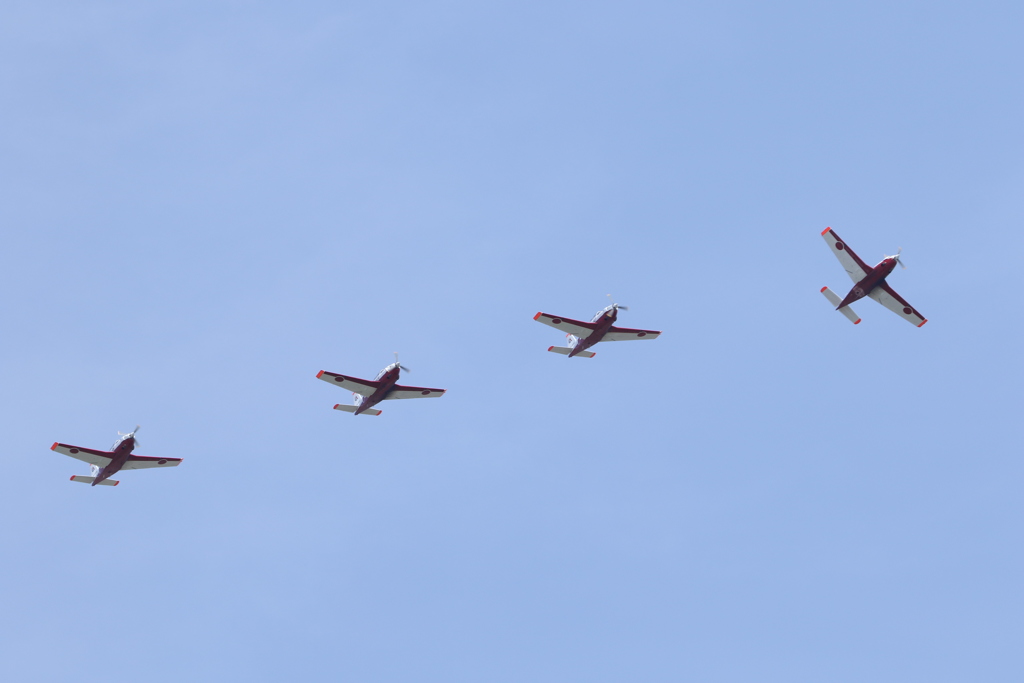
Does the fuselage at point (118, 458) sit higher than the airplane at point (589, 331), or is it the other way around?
the airplane at point (589, 331)

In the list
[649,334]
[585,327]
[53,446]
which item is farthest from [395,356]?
[53,446]

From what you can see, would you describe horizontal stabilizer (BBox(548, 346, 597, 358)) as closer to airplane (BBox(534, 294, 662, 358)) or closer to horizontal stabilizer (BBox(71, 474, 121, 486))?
airplane (BBox(534, 294, 662, 358))

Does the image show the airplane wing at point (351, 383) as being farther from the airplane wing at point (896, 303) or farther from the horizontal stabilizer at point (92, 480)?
the airplane wing at point (896, 303)

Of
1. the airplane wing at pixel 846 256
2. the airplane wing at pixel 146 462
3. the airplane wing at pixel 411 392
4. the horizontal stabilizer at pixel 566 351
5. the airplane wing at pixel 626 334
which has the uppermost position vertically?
the airplane wing at pixel 846 256

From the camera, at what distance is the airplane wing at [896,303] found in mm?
82812

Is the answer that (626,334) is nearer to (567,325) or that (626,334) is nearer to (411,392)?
(567,325)

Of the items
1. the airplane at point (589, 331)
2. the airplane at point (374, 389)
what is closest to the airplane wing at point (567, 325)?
the airplane at point (589, 331)

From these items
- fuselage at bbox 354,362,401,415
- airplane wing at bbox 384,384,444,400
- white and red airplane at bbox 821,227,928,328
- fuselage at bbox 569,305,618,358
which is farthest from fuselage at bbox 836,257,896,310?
fuselage at bbox 354,362,401,415

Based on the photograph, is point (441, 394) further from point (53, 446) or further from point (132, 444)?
point (53, 446)

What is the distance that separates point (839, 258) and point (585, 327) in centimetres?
2166

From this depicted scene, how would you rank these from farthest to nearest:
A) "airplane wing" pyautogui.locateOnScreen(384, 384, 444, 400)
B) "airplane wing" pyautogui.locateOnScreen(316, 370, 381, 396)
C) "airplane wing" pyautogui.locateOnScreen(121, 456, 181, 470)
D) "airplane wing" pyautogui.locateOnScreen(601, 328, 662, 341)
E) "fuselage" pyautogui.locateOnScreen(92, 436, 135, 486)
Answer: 1. "airplane wing" pyautogui.locateOnScreen(601, 328, 662, 341)
2. "airplane wing" pyautogui.locateOnScreen(121, 456, 181, 470)
3. "airplane wing" pyautogui.locateOnScreen(384, 384, 444, 400)
4. "fuselage" pyautogui.locateOnScreen(92, 436, 135, 486)
5. "airplane wing" pyautogui.locateOnScreen(316, 370, 381, 396)

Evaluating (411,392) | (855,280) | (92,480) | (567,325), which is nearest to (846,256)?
(855,280)

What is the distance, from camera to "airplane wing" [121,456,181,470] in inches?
3248

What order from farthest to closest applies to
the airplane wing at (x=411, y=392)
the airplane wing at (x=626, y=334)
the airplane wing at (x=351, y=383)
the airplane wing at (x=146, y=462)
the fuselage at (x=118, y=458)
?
the airplane wing at (x=626, y=334) → the airplane wing at (x=146, y=462) → the airplane wing at (x=411, y=392) → the fuselage at (x=118, y=458) → the airplane wing at (x=351, y=383)
